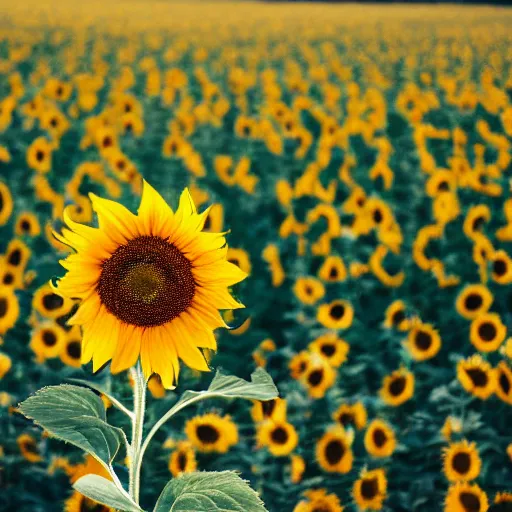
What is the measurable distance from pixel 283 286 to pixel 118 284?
254cm

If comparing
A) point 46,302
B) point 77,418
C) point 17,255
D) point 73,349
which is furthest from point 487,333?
point 77,418

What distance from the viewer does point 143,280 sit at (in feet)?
3.60

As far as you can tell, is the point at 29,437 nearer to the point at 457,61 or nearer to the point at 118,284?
the point at 118,284

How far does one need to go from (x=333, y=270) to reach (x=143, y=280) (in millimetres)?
2267

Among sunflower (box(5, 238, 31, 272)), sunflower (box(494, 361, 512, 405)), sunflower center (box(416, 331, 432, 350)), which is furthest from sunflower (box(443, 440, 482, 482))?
sunflower (box(5, 238, 31, 272))

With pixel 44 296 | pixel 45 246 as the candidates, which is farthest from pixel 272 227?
pixel 44 296

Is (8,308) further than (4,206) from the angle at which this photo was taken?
No

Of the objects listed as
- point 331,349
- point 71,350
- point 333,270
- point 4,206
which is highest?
point 4,206

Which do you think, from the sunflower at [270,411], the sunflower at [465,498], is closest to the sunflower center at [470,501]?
the sunflower at [465,498]

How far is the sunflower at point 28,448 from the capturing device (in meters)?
2.22

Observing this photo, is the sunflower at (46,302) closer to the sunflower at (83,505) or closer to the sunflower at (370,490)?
the sunflower at (83,505)

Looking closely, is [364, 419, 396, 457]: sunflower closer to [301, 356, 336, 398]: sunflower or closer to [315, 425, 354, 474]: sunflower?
[315, 425, 354, 474]: sunflower

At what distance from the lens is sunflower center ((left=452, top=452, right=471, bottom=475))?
2.22 metres

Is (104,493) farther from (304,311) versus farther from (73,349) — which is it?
(304,311)
